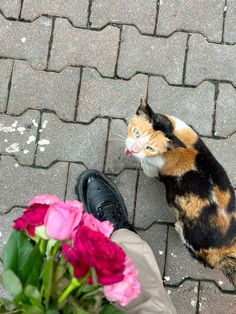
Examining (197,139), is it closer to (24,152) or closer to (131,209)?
(131,209)

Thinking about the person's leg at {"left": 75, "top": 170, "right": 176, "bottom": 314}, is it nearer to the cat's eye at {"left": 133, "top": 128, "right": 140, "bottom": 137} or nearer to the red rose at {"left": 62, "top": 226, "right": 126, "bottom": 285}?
the cat's eye at {"left": 133, "top": 128, "right": 140, "bottom": 137}

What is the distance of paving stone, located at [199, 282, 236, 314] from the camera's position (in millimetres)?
2373

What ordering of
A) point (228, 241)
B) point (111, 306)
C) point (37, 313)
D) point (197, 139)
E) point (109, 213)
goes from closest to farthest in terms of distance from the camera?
point (37, 313) < point (111, 306) < point (228, 241) < point (197, 139) < point (109, 213)

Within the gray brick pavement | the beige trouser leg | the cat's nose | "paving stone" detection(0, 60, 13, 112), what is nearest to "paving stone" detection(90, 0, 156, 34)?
the gray brick pavement

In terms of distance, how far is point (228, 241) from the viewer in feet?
6.67

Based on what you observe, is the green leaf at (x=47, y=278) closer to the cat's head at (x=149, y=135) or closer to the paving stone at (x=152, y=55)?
the cat's head at (x=149, y=135)

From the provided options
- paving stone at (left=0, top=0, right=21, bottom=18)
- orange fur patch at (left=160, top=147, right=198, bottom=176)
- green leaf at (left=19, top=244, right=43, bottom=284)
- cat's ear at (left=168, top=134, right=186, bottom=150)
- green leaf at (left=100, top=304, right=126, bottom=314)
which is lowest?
green leaf at (left=100, top=304, right=126, bottom=314)

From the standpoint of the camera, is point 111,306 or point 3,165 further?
point 3,165

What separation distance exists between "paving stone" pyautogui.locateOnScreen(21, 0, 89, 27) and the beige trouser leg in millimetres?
1280

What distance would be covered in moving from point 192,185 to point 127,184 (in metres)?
0.47

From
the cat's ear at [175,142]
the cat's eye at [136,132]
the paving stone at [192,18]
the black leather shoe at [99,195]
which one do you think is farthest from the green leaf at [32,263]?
the paving stone at [192,18]

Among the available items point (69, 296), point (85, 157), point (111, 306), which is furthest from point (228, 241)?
point (69, 296)

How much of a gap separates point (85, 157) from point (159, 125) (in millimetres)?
543

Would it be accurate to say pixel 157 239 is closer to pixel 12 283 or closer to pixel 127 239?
pixel 127 239
